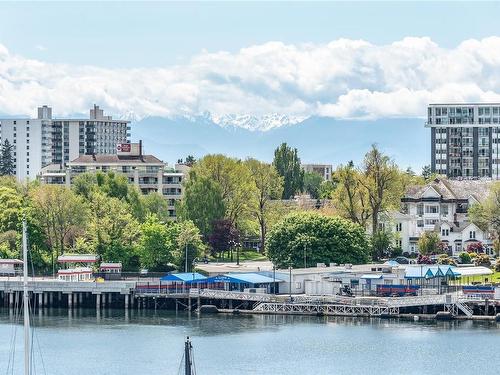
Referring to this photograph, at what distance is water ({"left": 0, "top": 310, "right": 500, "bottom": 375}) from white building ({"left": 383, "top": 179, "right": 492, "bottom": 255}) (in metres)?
47.5

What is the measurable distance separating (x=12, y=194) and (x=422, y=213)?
1828 inches

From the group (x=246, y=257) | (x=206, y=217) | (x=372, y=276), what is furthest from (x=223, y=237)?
(x=372, y=276)

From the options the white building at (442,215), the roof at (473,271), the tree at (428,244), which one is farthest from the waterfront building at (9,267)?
the tree at (428,244)

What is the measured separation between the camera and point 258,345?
110562 mm

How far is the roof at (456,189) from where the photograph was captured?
586 feet

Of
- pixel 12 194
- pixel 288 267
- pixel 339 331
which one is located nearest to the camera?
pixel 339 331

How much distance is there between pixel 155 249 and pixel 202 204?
A: 18.2 m

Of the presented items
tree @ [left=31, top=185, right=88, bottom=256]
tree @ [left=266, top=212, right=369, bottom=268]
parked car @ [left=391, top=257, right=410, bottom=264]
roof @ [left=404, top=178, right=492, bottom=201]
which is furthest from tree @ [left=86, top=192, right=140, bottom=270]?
roof @ [left=404, top=178, right=492, bottom=201]

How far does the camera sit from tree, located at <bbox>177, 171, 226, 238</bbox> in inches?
6624

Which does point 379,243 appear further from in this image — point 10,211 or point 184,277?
point 10,211

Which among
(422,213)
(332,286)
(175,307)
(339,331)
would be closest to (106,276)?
(175,307)

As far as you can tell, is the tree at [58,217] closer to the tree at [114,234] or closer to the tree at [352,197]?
the tree at [114,234]

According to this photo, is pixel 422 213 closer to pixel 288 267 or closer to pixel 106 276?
pixel 288 267

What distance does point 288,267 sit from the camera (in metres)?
151
